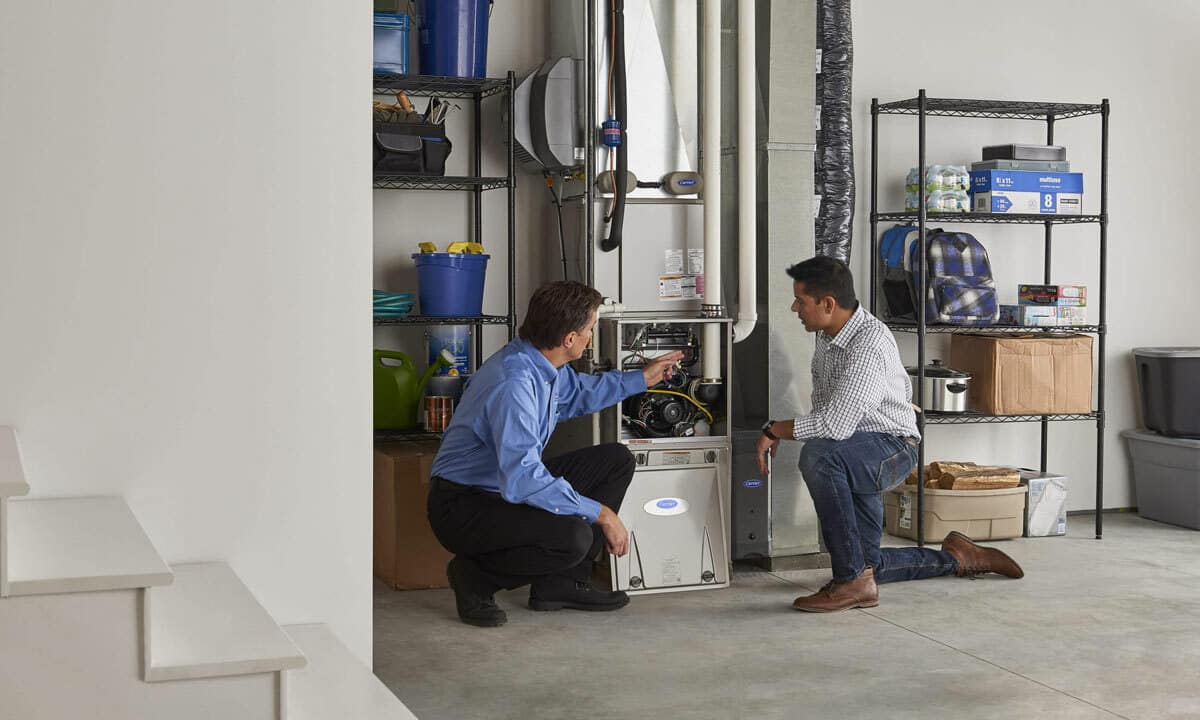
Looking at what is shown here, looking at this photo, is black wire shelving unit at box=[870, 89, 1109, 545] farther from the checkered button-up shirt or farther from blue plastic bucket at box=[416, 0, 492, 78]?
blue plastic bucket at box=[416, 0, 492, 78]

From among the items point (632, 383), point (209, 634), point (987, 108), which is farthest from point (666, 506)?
point (209, 634)

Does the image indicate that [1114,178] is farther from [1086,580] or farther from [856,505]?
[856,505]

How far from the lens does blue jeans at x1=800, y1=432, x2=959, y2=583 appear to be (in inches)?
192

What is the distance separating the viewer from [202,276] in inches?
118

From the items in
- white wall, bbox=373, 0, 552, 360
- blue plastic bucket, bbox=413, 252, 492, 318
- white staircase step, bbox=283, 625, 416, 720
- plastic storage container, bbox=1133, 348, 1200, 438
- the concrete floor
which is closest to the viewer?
white staircase step, bbox=283, 625, 416, 720

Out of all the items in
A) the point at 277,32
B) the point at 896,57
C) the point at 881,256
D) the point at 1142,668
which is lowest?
the point at 1142,668

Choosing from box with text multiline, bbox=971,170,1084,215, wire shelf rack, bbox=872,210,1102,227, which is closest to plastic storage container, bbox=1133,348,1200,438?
wire shelf rack, bbox=872,210,1102,227

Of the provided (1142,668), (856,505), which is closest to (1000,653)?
(1142,668)

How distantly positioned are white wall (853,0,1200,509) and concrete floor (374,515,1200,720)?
1808 mm

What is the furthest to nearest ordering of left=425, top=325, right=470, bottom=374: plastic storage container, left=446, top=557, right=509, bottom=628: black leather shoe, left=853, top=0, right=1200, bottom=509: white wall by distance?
left=853, top=0, right=1200, bottom=509: white wall
left=425, top=325, right=470, bottom=374: plastic storage container
left=446, top=557, right=509, bottom=628: black leather shoe

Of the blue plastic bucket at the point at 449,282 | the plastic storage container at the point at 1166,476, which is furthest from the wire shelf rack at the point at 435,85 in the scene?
the plastic storage container at the point at 1166,476

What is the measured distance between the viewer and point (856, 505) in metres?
5.09

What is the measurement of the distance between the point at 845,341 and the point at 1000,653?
135 centimetres

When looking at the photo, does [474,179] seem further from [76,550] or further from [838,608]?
[76,550]
